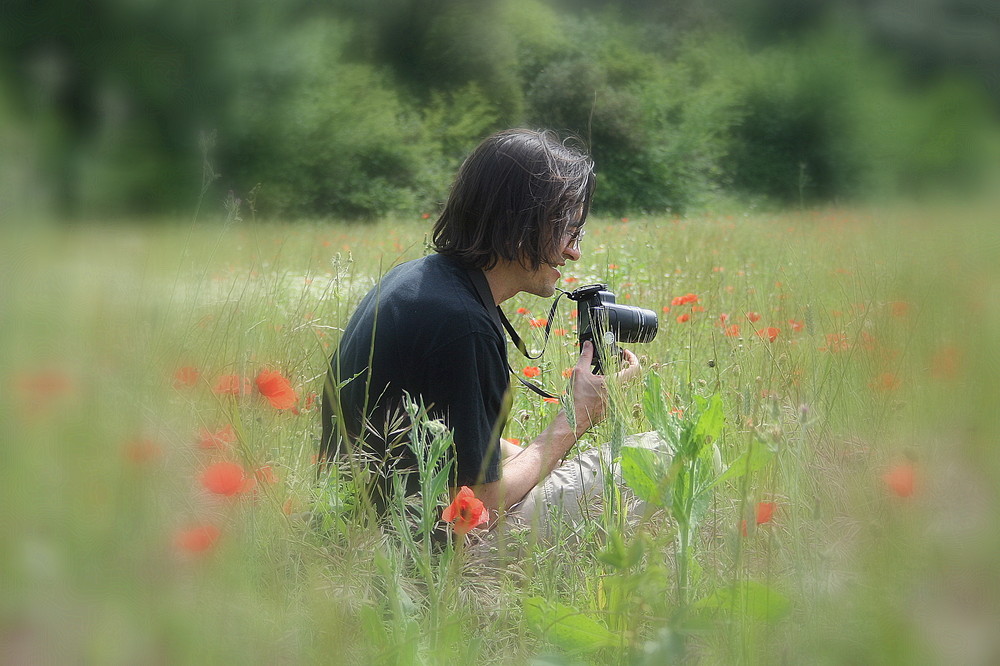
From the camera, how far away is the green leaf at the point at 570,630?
721mm

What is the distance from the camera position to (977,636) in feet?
0.92

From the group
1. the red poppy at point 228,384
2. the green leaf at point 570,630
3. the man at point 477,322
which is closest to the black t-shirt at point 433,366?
the man at point 477,322

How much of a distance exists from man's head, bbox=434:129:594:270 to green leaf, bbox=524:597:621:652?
984 mm

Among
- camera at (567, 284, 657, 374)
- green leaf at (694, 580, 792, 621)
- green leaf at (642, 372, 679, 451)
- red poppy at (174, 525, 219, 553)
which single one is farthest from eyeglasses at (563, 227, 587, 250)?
red poppy at (174, 525, 219, 553)

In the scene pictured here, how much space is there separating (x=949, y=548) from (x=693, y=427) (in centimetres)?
55

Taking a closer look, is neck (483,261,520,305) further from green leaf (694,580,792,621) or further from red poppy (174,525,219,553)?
red poppy (174,525,219,553)

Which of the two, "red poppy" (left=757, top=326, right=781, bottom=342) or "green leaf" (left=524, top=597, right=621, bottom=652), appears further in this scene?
"red poppy" (left=757, top=326, right=781, bottom=342)

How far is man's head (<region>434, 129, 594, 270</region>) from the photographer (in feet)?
5.35

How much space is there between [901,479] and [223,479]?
354mm

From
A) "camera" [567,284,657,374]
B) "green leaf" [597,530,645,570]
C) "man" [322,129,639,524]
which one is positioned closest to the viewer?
"green leaf" [597,530,645,570]

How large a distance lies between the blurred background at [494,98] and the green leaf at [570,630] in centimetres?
44

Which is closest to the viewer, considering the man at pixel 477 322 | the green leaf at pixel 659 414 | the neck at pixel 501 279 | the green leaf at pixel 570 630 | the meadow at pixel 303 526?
the meadow at pixel 303 526

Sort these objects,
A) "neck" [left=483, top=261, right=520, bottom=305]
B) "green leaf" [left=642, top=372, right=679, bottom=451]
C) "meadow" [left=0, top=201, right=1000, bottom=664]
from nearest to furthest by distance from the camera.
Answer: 1. "meadow" [left=0, top=201, right=1000, bottom=664]
2. "green leaf" [left=642, top=372, right=679, bottom=451]
3. "neck" [left=483, top=261, right=520, bottom=305]

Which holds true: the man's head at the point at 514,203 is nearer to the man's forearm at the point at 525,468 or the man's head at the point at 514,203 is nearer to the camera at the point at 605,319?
the camera at the point at 605,319
